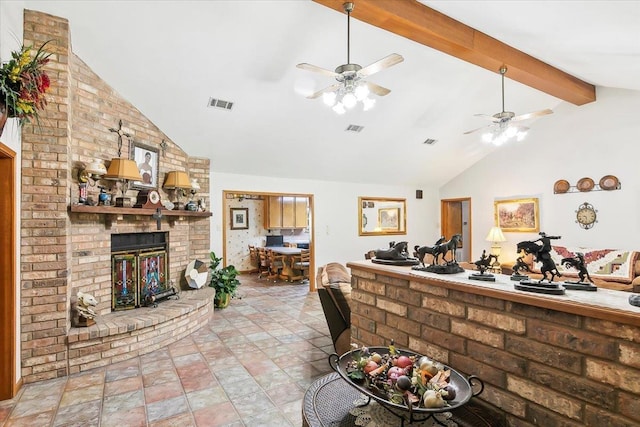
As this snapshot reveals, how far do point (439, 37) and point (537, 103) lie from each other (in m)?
3.79

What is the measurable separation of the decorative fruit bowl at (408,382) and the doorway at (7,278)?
109 inches

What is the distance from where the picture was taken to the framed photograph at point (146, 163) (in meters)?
4.25

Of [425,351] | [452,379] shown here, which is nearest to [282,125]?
[425,351]

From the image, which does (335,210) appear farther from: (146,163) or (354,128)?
(146,163)

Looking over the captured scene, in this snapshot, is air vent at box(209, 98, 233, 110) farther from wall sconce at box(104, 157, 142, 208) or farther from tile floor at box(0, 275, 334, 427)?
tile floor at box(0, 275, 334, 427)

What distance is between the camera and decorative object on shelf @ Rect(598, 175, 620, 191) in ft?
17.5

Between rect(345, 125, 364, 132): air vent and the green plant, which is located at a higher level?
rect(345, 125, 364, 132): air vent

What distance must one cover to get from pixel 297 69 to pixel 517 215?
18.1 feet

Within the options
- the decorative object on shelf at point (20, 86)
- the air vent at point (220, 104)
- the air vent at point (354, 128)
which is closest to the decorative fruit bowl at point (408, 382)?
the decorative object on shelf at point (20, 86)

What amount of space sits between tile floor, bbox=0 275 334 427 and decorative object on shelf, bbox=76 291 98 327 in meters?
0.48

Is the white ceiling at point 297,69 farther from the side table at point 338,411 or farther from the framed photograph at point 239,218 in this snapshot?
the framed photograph at point 239,218

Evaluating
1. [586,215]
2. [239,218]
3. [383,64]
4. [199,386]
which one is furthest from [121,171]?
[586,215]

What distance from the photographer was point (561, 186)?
606cm

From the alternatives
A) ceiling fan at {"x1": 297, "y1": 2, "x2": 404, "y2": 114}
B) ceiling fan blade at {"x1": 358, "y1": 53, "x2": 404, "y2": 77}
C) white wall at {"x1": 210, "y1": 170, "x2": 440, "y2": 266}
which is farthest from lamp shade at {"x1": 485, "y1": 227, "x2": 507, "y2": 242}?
ceiling fan blade at {"x1": 358, "y1": 53, "x2": 404, "y2": 77}
